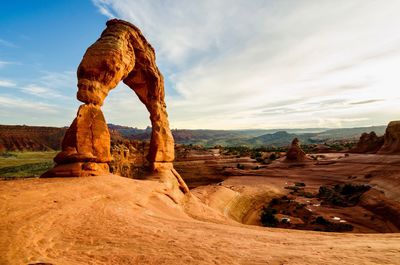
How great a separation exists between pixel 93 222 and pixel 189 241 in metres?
2.79

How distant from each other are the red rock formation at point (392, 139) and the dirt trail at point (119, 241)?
3265 cm

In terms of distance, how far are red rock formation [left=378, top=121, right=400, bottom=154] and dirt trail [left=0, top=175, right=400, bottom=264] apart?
32649 millimetres

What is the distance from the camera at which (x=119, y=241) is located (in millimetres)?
6180

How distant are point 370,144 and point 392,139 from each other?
9483 mm

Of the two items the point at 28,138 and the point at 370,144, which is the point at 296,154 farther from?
the point at 28,138

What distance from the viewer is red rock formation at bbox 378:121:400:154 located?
1308 inches

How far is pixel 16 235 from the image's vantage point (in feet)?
19.2

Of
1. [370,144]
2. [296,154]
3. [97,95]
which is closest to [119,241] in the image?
[97,95]

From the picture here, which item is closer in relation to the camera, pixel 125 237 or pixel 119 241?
pixel 119 241

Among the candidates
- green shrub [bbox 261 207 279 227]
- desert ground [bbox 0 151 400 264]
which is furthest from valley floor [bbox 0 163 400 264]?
green shrub [bbox 261 207 279 227]

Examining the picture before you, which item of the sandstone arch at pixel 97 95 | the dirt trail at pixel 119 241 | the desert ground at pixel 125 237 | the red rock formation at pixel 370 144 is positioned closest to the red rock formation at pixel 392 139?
the red rock formation at pixel 370 144

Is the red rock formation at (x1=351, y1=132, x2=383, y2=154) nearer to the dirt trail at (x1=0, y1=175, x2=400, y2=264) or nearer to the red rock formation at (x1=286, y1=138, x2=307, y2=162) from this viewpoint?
the red rock formation at (x1=286, y1=138, x2=307, y2=162)

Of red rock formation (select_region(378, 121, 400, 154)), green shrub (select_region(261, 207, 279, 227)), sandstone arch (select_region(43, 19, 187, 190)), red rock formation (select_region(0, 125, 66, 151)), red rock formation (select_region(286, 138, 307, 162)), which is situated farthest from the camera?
red rock formation (select_region(0, 125, 66, 151))

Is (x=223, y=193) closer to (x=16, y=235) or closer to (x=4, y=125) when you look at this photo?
(x=16, y=235)
